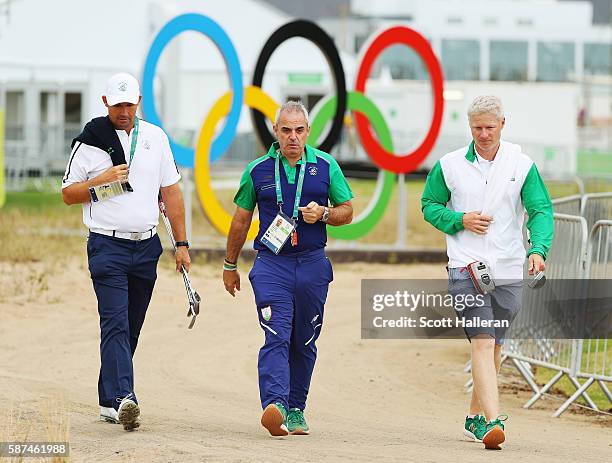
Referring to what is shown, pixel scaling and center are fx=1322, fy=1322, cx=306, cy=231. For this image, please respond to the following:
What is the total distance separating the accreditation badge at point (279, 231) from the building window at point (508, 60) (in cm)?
8615

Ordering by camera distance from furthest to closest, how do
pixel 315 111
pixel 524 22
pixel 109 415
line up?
pixel 524 22 < pixel 315 111 < pixel 109 415

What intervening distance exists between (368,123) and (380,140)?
311 millimetres

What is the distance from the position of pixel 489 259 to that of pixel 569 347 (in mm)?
2870

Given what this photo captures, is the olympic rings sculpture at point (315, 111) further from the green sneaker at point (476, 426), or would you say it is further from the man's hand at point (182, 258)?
the green sneaker at point (476, 426)

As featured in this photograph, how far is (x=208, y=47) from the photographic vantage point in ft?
122

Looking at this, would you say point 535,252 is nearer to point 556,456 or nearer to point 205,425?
point 556,456

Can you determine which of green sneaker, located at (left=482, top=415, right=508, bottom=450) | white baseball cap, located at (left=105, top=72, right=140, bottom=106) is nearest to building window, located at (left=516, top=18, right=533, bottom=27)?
white baseball cap, located at (left=105, top=72, right=140, bottom=106)

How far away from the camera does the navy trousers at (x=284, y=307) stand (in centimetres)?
762

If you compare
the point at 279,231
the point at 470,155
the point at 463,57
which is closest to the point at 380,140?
the point at 470,155

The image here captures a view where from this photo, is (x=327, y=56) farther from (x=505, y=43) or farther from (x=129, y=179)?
(x=505, y=43)

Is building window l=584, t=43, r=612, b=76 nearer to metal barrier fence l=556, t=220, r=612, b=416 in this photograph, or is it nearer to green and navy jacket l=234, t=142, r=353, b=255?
metal barrier fence l=556, t=220, r=612, b=416

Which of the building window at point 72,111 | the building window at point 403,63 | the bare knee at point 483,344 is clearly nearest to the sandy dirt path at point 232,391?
the bare knee at point 483,344

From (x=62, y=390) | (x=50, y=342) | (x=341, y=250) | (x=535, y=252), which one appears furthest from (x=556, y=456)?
(x=341, y=250)

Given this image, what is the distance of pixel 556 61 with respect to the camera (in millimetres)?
98250
